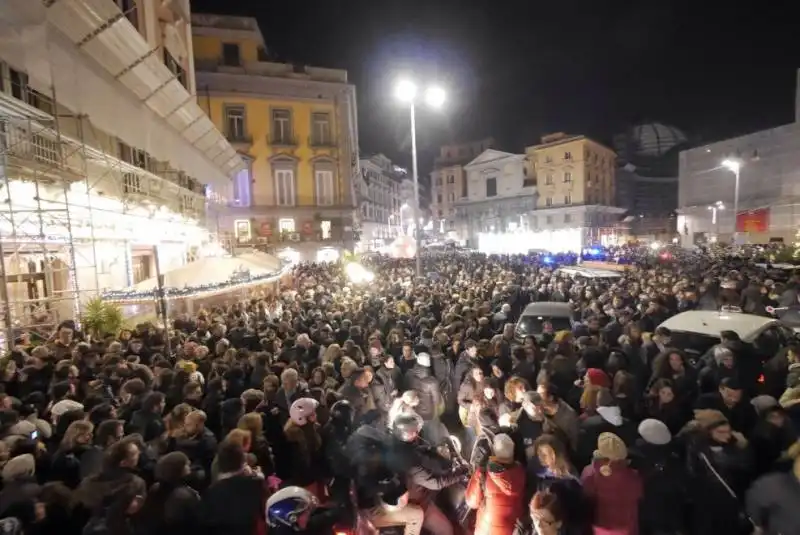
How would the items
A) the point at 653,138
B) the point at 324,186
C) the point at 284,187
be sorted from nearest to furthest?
the point at 284,187
the point at 324,186
the point at 653,138

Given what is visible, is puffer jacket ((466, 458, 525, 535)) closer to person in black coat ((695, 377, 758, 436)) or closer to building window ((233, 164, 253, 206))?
person in black coat ((695, 377, 758, 436))

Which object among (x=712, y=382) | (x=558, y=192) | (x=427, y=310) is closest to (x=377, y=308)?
(x=427, y=310)

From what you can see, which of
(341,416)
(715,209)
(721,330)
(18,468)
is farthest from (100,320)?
(715,209)

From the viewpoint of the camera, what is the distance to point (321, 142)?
3412 cm

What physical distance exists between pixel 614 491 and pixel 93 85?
11.5 metres

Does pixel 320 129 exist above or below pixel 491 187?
above

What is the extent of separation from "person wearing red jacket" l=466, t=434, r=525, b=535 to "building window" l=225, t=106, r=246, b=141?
108 ft

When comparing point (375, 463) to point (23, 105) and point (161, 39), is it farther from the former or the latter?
point (161, 39)

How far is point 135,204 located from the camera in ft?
46.1

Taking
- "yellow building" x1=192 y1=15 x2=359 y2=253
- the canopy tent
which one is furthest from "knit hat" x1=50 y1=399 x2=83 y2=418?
"yellow building" x1=192 y1=15 x2=359 y2=253

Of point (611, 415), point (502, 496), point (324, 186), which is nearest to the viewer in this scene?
point (502, 496)

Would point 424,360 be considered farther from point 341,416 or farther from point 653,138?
point 653,138

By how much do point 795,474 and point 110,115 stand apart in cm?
1269

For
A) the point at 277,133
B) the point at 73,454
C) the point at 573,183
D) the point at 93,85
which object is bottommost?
the point at 73,454
